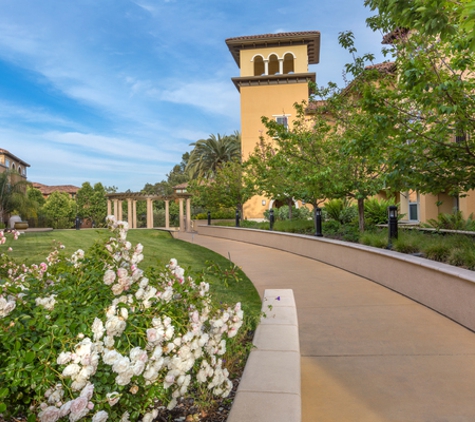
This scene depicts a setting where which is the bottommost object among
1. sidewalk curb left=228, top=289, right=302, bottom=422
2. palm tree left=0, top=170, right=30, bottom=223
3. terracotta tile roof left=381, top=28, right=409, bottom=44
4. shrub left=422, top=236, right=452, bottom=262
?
sidewalk curb left=228, top=289, right=302, bottom=422

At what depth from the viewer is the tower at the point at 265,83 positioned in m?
31.3

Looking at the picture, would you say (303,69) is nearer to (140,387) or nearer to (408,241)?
(408,241)

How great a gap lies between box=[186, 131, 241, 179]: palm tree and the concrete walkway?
34191 millimetres

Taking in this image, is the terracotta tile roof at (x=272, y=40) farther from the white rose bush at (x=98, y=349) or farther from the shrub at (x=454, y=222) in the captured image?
the white rose bush at (x=98, y=349)

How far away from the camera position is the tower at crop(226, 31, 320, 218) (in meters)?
31.3

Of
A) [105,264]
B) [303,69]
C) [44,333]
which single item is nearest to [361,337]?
[105,264]

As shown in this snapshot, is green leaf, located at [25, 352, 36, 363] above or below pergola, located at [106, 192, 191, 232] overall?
below

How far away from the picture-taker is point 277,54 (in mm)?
32062

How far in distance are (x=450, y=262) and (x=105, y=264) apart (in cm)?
540

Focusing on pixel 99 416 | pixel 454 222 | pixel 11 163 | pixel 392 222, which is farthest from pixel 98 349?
pixel 11 163

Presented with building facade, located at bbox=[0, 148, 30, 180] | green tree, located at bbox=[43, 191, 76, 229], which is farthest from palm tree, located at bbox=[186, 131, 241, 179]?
green tree, located at bbox=[43, 191, 76, 229]

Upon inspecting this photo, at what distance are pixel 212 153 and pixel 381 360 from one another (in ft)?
124

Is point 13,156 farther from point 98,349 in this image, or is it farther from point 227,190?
point 98,349

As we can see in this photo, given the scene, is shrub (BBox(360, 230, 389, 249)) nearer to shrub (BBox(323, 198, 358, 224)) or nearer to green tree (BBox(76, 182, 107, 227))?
shrub (BBox(323, 198, 358, 224))
